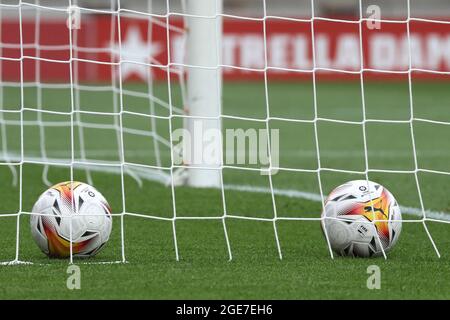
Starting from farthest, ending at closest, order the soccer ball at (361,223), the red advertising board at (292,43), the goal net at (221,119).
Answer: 1. the red advertising board at (292,43)
2. the goal net at (221,119)
3. the soccer ball at (361,223)

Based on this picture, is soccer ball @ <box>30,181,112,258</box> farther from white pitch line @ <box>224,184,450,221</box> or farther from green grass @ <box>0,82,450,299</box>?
white pitch line @ <box>224,184,450,221</box>

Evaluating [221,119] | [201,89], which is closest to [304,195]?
[201,89]

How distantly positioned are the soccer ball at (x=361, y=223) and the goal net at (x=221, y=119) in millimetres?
165

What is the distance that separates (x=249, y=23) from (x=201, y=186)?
15098 mm

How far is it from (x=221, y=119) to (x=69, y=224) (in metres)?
4.48

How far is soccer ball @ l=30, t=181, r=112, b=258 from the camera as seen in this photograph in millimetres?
5992

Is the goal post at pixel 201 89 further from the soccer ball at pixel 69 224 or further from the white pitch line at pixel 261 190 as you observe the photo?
the soccer ball at pixel 69 224

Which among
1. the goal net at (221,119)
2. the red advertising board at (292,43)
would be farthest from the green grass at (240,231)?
the red advertising board at (292,43)

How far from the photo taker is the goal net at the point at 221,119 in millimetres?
7422

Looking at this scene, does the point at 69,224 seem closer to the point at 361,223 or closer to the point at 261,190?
the point at 361,223

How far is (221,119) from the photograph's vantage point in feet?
33.9

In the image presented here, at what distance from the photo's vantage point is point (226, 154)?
11.9 metres
